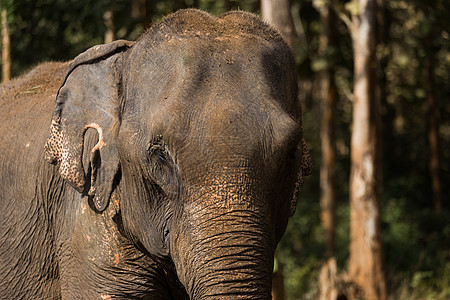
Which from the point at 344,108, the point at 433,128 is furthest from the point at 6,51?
the point at 344,108

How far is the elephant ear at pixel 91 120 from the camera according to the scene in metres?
3.38

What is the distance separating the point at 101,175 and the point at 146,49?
0.59m

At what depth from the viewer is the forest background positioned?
8.45 metres

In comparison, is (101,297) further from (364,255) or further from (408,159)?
(408,159)

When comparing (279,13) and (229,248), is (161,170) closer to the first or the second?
(229,248)

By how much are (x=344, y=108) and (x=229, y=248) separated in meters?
16.6

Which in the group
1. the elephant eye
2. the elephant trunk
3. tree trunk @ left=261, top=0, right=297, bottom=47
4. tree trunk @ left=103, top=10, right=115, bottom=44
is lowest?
the elephant trunk

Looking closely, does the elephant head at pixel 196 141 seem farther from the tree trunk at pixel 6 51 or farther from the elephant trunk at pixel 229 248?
the tree trunk at pixel 6 51

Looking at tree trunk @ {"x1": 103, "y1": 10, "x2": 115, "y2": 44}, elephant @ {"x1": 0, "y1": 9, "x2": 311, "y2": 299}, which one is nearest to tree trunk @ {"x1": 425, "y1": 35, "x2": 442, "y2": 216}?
tree trunk @ {"x1": 103, "y1": 10, "x2": 115, "y2": 44}

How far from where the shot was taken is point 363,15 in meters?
9.01

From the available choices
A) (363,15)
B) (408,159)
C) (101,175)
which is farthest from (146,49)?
(408,159)

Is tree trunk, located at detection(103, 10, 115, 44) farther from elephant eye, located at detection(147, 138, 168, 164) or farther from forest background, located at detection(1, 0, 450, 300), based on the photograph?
elephant eye, located at detection(147, 138, 168, 164)

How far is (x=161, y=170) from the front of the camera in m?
3.12

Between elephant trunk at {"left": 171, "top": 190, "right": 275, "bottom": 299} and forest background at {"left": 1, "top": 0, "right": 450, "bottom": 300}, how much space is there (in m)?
2.86
